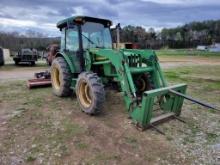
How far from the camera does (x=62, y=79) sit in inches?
266

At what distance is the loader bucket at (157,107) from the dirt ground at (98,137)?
19 cm

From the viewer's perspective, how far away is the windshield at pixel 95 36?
656 cm

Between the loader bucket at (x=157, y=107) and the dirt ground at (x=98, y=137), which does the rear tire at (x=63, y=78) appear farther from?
the loader bucket at (x=157, y=107)

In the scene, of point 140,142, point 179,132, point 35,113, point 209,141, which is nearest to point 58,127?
point 35,113

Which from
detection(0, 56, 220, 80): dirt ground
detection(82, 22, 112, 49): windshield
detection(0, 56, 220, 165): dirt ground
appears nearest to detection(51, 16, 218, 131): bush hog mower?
detection(82, 22, 112, 49): windshield

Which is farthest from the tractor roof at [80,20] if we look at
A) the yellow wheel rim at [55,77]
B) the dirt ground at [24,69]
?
the dirt ground at [24,69]

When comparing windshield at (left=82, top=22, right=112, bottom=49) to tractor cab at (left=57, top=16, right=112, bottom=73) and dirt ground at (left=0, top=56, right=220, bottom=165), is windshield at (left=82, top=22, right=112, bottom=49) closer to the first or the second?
tractor cab at (left=57, top=16, right=112, bottom=73)

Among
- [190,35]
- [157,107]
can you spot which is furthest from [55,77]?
[190,35]

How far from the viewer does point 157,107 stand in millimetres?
5426

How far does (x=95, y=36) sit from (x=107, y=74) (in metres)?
1.34

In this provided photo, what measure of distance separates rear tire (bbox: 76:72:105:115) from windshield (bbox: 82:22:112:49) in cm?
127

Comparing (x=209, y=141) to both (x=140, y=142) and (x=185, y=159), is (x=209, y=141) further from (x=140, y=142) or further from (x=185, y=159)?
(x=140, y=142)

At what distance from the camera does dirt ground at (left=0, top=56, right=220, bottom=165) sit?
151 inches

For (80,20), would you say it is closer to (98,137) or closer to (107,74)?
(107,74)
